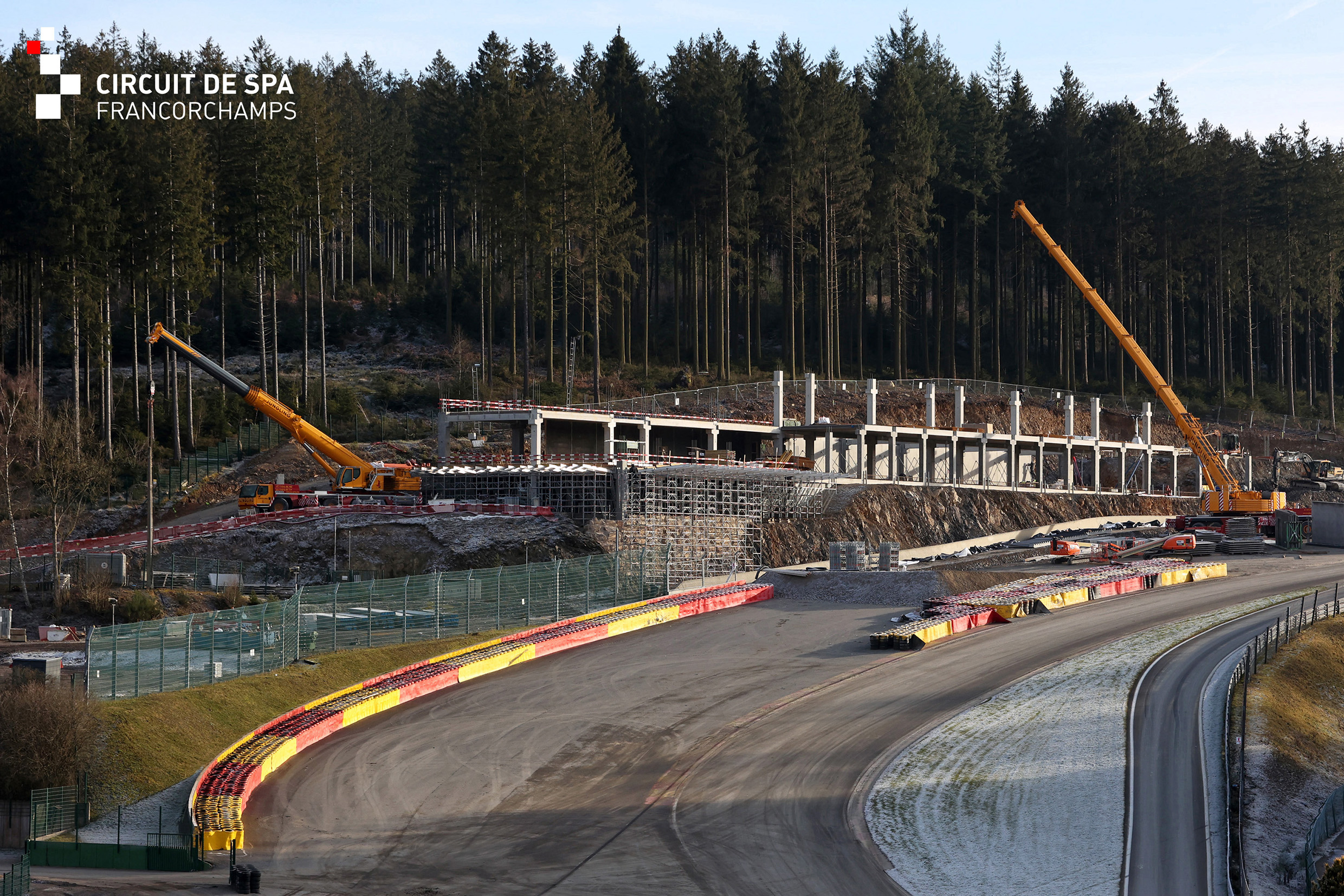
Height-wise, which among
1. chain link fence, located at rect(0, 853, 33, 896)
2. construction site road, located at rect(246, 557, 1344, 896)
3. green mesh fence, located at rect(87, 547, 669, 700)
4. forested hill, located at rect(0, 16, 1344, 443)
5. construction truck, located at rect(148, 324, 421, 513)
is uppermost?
forested hill, located at rect(0, 16, 1344, 443)

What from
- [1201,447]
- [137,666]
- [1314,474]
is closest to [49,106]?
[137,666]

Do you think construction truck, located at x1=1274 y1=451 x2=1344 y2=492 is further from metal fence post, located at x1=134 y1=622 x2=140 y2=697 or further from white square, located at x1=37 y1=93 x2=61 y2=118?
white square, located at x1=37 y1=93 x2=61 y2=118

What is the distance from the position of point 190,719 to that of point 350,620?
25.1 feet

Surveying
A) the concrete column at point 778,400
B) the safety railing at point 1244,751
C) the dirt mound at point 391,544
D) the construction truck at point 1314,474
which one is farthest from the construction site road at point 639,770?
the construction truck at point 1314,474

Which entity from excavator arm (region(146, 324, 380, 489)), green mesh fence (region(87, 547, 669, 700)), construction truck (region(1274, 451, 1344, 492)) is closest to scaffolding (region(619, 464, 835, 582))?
green mesh fence (region(87, 547, 669, 700))

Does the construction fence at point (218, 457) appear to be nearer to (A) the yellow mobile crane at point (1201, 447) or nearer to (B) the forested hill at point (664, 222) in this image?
(B) the forested hill at point (664, 222)

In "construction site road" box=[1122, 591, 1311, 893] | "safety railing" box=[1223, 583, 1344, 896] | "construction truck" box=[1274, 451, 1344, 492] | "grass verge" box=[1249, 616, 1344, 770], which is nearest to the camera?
"construction site road" box=[1122, 591, 1311, 893]

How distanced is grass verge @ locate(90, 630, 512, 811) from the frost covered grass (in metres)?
15.1

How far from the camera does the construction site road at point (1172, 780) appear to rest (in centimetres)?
2291

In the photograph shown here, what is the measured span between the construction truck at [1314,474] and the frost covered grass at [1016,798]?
194 ft

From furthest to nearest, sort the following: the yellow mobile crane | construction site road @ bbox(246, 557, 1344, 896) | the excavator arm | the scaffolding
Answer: the yellow mobile crane, the excavator arm, the scaffolding, construction site road @ bbox(246, 557, 1344, 896)

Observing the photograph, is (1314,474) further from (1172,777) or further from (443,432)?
(1172,777)

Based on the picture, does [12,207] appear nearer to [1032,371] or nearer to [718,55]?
[718,55]

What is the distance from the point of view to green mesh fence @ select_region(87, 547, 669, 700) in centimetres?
2981
